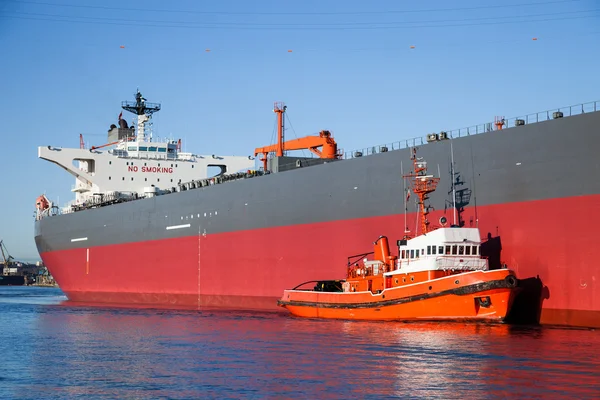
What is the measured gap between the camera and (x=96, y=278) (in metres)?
36.8

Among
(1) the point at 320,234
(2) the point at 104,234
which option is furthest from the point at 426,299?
(2) the point at 104,234

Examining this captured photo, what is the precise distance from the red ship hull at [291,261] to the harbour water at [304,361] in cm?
141

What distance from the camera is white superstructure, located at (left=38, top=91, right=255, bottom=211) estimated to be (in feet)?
126

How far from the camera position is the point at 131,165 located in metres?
39.1

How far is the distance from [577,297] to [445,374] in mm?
6631

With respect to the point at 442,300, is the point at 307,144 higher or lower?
higher

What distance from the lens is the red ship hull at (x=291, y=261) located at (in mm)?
17812

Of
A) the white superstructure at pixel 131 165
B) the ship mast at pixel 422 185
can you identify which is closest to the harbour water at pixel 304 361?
the ship mast at pixel 422 185

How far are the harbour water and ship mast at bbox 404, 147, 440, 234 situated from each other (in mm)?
3165

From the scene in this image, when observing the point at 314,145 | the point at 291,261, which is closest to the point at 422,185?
the point at 291,261

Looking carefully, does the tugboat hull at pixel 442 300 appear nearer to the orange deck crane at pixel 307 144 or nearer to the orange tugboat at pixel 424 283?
the orange tugboat at pixel 424 283

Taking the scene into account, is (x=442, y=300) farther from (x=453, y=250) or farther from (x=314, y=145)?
(x=314, y=145)

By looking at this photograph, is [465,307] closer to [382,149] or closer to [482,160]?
[482,160]

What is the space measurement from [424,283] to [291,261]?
24.1ft
